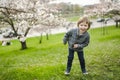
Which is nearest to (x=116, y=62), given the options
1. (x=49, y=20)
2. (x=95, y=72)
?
(x=95, y=72)

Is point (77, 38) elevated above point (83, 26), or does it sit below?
below

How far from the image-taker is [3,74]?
31.1 ft

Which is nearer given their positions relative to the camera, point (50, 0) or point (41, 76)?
point (41, 76)

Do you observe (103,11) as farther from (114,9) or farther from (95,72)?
(95,72)

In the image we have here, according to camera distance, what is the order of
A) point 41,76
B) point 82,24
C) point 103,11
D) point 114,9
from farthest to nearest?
point 103,11, point 114,9, point 41,76, point 82,24

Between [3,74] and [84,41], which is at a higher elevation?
[84,41]

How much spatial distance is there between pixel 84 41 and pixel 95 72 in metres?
1.63

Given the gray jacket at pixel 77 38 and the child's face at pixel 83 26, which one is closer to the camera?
the child's face at pixel 83 26

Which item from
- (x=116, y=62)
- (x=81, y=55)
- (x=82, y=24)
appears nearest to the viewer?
(x=82, y=24)

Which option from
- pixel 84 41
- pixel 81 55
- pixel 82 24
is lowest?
pixel 81 55

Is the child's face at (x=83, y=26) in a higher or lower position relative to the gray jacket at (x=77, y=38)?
higher

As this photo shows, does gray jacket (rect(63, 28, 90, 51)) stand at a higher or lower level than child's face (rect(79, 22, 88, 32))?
lower

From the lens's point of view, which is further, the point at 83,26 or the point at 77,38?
the point at 77,38

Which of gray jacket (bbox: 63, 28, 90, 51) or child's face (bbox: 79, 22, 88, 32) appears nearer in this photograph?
child's face (bbox: 79, 22, 88, 32)
